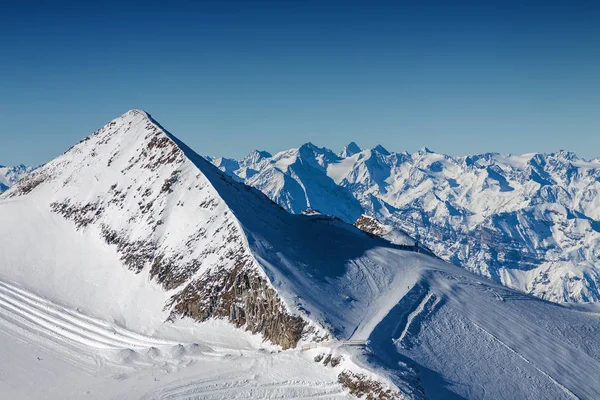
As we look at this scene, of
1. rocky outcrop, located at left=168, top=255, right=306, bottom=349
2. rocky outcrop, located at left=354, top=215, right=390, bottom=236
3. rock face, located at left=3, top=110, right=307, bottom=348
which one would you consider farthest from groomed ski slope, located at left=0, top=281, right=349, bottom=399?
rocky outcrop, located at left=354, top=215, right=390, bottom=236

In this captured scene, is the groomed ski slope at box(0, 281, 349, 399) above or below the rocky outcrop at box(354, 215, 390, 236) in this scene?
below

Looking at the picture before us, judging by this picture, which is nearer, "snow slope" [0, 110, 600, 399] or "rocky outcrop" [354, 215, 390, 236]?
"snow slope" [0, 110, 600, 399]

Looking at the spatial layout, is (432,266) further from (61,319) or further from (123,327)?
(61,319)

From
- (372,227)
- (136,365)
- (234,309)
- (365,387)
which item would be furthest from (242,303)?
(372,227)

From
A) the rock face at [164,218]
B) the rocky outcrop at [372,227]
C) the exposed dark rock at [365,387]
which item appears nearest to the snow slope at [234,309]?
the exposed dark rock at [365,387]

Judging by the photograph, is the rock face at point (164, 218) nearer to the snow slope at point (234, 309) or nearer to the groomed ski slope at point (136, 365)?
the snow slope at point (234, 309)

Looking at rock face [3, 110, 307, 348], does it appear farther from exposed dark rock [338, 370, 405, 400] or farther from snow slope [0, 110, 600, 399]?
exposed dark rock [338, 370, 405, 400]

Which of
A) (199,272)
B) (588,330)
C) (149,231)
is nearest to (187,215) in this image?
(149,231)

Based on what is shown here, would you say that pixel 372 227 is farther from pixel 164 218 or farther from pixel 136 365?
pixel 136 365
